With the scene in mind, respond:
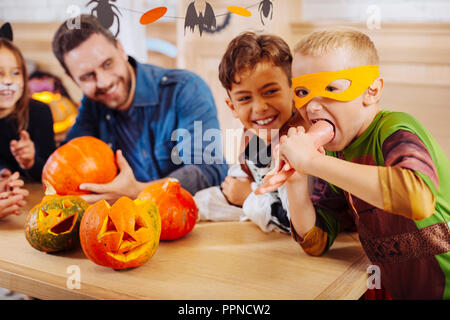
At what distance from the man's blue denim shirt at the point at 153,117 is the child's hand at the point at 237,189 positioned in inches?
6.3

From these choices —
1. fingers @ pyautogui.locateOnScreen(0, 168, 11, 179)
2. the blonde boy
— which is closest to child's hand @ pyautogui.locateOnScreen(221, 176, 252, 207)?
the blonde boy

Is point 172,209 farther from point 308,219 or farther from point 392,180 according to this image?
point 392,180

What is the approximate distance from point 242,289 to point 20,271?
36 cm

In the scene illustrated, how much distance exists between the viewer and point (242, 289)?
0.66m

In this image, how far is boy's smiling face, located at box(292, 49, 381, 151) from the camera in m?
0.67

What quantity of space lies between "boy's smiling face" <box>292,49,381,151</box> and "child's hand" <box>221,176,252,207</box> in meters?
0.30

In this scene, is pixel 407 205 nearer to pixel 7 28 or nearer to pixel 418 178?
pixel 418 178

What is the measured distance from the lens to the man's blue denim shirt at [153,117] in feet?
3.76

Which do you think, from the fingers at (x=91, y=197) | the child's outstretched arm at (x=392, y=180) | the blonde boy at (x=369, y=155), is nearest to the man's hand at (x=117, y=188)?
the fingers at (x=91, y=197)

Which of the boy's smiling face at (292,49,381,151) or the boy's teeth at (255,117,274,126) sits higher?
the boy's smiling face at (292,49,381,151)

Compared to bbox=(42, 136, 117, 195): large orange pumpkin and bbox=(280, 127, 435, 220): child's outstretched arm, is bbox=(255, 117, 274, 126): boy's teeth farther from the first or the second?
bbox=(42, 136, 117, 195): large orange pumpkin

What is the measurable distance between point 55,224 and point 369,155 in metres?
0.53

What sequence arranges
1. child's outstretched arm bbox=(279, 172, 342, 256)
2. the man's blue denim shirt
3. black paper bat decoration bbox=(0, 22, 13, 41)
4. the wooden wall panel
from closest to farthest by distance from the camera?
child's outstretched arm bbox=(279, 172, 342, 256) → black paper bat decoration bbox=(0, 22, 13, 41) → the man's blue denim shirt → the wooden wall panel
